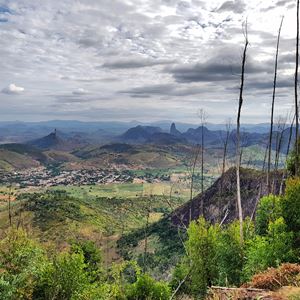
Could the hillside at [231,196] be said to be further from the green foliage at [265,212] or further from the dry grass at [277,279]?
the dry grass at [277,279]

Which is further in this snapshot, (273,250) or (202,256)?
(202,256)

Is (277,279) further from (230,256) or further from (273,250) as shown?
(230,256)

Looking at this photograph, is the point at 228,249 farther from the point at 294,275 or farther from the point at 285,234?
the point at 294,275

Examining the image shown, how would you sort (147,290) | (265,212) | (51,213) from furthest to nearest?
(51,213), (147,290), (265,212)

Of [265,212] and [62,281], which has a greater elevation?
[265,212]

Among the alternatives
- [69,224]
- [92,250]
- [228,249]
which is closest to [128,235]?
[69,224]

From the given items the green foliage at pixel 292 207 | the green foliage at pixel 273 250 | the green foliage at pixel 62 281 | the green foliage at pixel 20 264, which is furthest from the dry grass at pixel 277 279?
the green foliage at pixel 62 281

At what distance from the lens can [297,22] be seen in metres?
43.2

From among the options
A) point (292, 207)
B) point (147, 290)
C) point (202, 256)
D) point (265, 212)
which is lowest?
point (147, 290)

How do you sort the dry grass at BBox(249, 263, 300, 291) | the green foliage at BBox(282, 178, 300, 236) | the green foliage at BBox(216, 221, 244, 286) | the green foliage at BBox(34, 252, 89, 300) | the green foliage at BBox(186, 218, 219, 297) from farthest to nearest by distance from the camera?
the green foliage at BBox(186, 218, 219, 297) < the green foliage at BBox(34, 252, 89, 300) < the green foliage at BBox(216, 221, 244, 286) < the green foliage at BBox(282, 178, 300, 236) < the dry grass at BBox(249, 263, 300, 291)

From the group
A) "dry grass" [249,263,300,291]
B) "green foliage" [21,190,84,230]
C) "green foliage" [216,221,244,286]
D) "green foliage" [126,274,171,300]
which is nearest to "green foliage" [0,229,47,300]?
"green foliage" [126,274,171,300]

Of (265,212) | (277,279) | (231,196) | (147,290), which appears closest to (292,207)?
(265,212)

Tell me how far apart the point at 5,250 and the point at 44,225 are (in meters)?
130

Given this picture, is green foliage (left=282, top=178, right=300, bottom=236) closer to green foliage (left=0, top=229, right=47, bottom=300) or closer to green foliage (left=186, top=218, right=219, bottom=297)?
green foliage (left=186, top=218, right=219, bottom=297)
